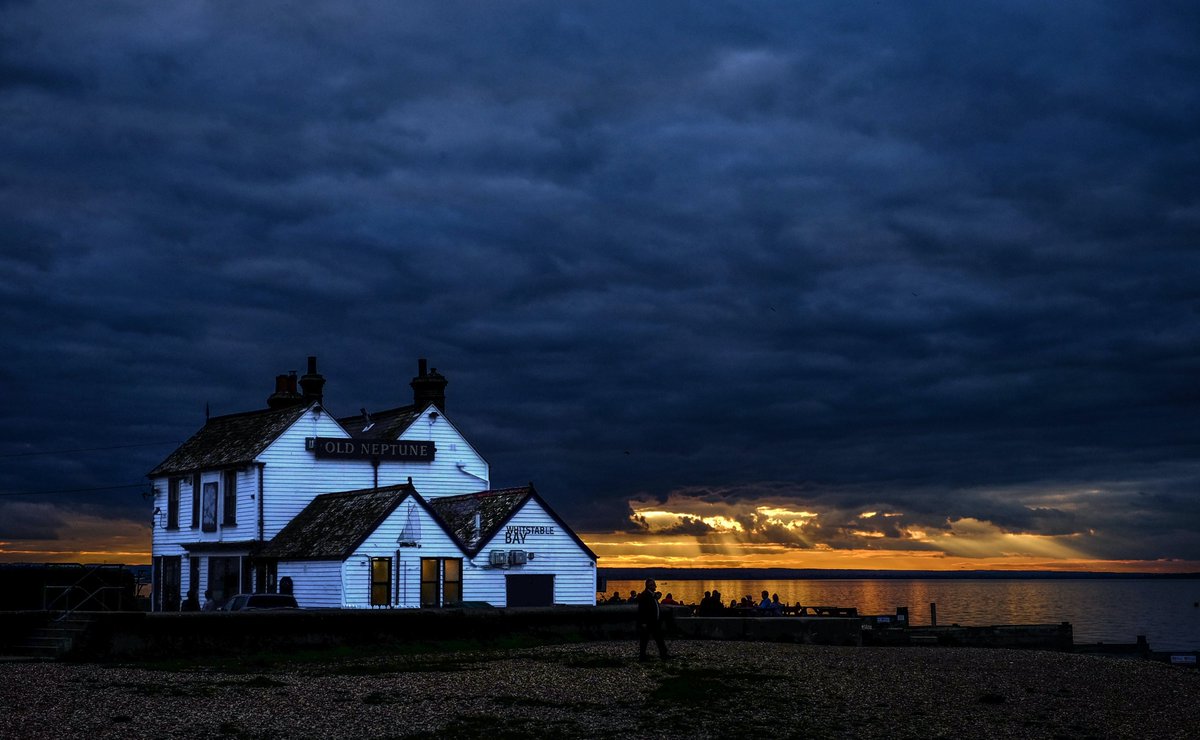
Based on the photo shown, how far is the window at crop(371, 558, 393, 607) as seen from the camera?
4681 centimetres

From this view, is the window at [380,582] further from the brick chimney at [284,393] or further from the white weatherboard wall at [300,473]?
the brick chimney at [284,393]

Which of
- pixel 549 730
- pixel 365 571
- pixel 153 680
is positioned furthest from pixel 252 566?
pixel 549 730

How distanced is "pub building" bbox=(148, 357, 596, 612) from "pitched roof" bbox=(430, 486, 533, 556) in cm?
6

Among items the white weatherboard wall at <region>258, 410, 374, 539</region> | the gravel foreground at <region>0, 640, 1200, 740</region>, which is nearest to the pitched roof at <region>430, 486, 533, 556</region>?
the white weatherboard wall at <region>258, 410, 374, 539</region>

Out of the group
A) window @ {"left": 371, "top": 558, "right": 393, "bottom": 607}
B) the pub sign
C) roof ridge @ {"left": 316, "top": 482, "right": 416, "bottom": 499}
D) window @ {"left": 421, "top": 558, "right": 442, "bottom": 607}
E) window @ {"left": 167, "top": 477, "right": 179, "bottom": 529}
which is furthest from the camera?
window @ {"left": 167, "top": 477, "right": 179, "bottom": 529}

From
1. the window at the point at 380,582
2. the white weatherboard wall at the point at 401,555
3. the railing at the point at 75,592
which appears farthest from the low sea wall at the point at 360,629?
the window at the point at 380,582

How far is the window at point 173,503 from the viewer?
60.4 m

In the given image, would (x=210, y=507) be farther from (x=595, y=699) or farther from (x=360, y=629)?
(x=595, y=699)

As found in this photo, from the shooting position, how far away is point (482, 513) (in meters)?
51.3

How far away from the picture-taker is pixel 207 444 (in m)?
60.4

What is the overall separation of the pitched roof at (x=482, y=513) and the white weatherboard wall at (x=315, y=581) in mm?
4450

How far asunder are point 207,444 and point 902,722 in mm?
44483

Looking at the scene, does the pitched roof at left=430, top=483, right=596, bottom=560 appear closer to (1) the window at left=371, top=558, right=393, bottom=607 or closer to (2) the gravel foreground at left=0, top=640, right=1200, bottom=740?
(1) the window at left=371, top=558, right=393, bottom=607

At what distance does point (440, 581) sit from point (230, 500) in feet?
42.9
